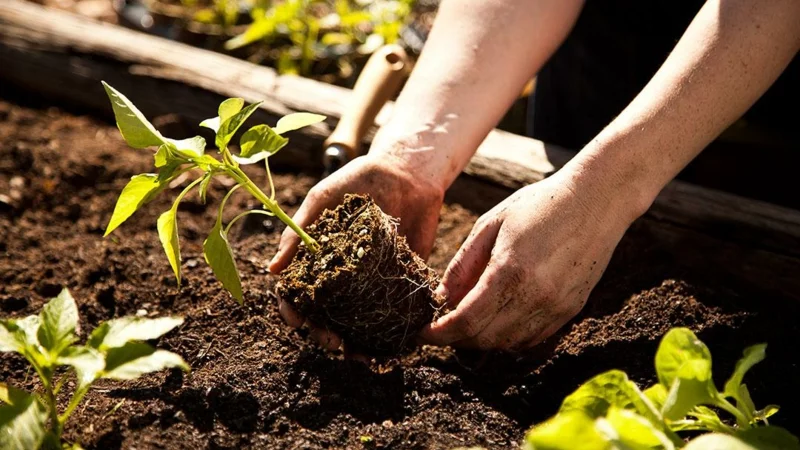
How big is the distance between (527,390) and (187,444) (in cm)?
71

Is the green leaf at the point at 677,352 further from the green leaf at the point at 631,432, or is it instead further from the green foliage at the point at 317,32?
the green foliage at the point at 317,32

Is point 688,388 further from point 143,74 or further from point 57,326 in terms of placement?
point 143,74

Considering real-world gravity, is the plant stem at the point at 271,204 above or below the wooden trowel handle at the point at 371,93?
below

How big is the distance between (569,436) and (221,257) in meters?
0.80

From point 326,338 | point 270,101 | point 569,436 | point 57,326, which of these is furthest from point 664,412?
point 270,101

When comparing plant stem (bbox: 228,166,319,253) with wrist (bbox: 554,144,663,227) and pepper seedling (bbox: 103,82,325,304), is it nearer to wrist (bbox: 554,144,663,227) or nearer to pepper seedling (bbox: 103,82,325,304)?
pepper seedling (bbox: 103,82,325,304)

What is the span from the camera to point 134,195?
4.99 ft

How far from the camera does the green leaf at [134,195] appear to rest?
1.50 meters

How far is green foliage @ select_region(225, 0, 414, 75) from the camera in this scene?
3268mm

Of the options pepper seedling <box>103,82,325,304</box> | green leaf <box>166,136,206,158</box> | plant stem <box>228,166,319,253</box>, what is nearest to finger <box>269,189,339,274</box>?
plant stem <box>228,166,319,253</box>

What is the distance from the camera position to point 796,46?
1.66 metres

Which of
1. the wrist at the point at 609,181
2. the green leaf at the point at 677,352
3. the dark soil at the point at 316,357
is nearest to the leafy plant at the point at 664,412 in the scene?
the green leaf at the point at 677,352

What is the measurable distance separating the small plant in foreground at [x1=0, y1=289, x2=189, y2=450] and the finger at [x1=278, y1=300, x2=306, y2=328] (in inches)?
16.5

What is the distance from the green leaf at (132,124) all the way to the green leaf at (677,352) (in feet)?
3.14
